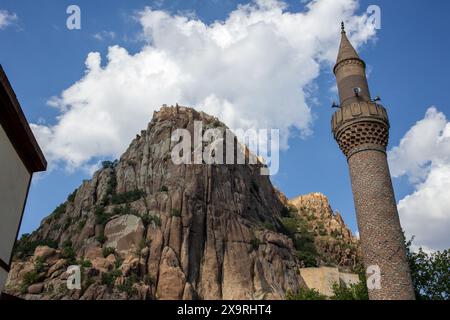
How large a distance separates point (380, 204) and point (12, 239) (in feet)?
43.8

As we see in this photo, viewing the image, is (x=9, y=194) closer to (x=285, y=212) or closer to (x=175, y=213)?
(x=175, y=213)

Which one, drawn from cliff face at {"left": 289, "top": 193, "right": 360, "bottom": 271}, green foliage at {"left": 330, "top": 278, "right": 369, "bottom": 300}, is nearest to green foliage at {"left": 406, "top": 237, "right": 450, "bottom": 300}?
green foliage at {"left": 330, "top": 278, "right": 369, "bottom": 300}

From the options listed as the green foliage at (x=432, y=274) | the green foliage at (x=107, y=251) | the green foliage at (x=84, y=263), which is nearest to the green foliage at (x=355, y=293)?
the green foliage at (x=432, y=274)

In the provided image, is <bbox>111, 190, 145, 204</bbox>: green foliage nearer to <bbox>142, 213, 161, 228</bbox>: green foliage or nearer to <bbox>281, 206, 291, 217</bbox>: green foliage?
<bbox>142, 213, 161, 228</bbox>: green foliage

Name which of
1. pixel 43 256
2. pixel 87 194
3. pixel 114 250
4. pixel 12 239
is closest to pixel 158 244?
pixel 114 250

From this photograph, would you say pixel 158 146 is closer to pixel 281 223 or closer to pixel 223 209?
pixel 223 209

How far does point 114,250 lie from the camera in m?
46.1

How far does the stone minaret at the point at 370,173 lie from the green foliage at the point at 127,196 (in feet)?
125

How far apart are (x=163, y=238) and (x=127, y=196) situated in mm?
10375

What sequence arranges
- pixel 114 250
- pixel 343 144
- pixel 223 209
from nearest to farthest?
pixel 343 144
pixel 114 250
pixel 223 209

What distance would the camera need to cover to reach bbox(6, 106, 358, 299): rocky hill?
41.5 metres

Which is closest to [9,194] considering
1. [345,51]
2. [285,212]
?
[345,51]

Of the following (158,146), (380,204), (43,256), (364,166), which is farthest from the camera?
(158,146)

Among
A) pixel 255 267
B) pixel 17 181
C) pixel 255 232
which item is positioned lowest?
pixel 17 181
